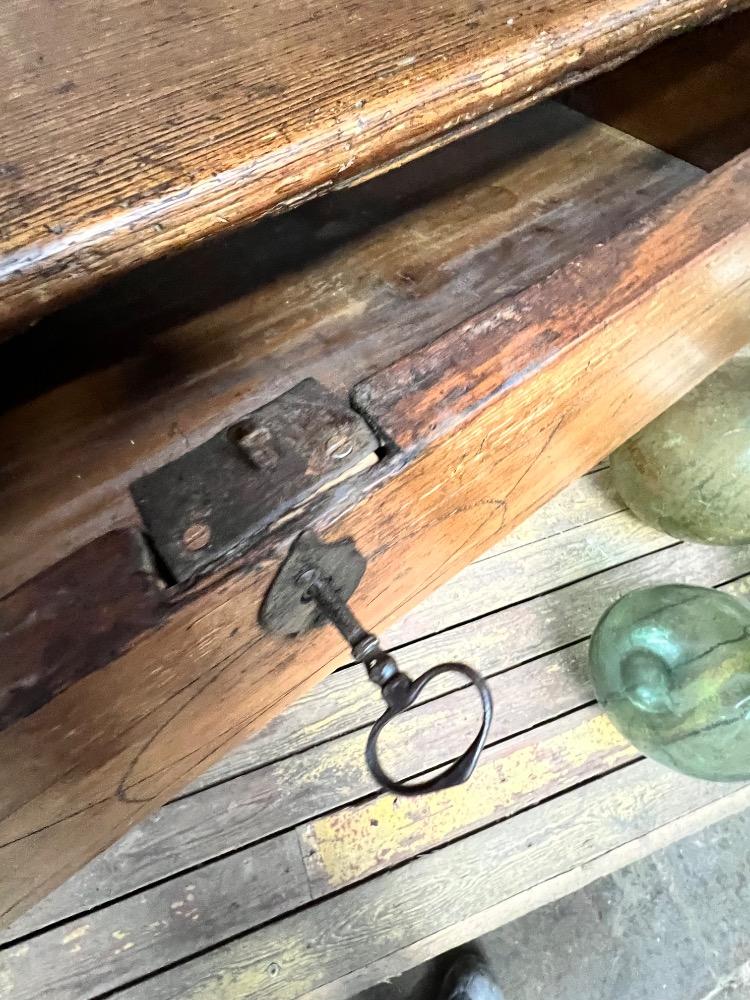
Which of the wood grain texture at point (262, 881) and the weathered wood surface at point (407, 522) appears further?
the wood grain texture at point (262, 881)

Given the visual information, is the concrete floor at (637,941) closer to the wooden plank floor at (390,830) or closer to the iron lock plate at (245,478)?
the wooden plank floor at (390,830)

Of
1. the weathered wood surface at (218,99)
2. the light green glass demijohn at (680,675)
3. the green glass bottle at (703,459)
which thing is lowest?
the light green glass demijohn at (680,675)

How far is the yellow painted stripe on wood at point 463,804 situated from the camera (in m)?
0.84

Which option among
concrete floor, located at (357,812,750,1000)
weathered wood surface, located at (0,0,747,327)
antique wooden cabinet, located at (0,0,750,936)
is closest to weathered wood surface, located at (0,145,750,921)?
antique wooden cabinet, located at (0,0,750,936)

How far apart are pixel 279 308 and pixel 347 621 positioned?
0.37 meters

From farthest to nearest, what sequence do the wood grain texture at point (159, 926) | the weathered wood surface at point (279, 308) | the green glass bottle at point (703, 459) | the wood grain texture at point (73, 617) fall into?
the green glass bottle at point (703, 459) → the wood grain texture at point (159, 926) → the weathered wood surface at point (279, 308) → the wood grain texture at point (73, 617)

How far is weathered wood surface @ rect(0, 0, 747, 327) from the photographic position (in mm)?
346

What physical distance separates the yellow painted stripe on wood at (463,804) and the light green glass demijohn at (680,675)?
0.06 metres

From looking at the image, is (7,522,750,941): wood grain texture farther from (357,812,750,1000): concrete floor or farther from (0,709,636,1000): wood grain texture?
(357,812,750,1000): concrete floor

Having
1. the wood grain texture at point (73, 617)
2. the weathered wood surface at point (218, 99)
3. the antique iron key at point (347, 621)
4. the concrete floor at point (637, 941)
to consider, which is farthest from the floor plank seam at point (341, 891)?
the weathered wood surface at point (218, 99)

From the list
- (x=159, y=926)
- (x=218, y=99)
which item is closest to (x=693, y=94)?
(x=218, y=99)

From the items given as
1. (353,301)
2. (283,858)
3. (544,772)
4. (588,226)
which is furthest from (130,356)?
(544,772)

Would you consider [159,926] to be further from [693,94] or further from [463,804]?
[693,94]

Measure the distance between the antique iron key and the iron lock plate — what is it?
0.10 ft
